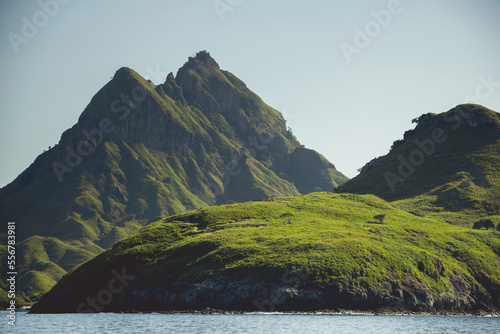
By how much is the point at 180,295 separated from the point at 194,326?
44.9 m

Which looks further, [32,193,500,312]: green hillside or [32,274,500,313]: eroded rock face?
[32,193,500,312]: green hillside

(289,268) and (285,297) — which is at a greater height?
(289,268)

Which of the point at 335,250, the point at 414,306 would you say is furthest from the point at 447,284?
the point at 335,250

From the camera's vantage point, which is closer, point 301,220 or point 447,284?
point 447,284

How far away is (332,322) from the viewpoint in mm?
92562

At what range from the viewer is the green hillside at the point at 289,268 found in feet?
403

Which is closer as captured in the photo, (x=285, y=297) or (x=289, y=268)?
(x=285, y=297)

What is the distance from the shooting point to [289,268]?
125750 millimetres

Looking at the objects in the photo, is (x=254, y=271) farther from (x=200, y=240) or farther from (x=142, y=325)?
(x=142, y=325)

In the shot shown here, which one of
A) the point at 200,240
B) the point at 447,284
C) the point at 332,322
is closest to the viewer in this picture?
the point at 332,322

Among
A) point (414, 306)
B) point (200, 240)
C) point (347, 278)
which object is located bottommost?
point (414, 306)

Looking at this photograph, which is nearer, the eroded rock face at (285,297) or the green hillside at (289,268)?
the eroded rock face at (285,297)

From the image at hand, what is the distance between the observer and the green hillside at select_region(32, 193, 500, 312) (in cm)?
12281

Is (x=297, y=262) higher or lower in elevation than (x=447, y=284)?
higher
